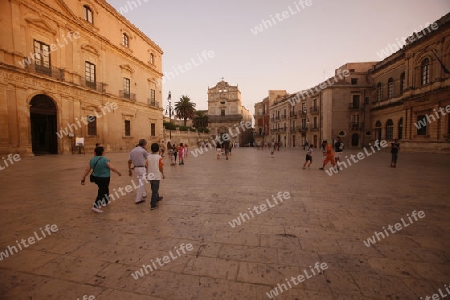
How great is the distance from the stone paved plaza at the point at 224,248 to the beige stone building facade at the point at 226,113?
163 ft

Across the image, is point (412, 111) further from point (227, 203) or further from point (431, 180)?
point (227, 203)

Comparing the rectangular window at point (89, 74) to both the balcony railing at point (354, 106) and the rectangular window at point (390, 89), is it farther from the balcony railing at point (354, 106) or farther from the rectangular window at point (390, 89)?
the rectangular window at point (390, 89)

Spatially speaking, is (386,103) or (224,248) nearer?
(224,248)

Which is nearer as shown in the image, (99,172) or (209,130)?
(99,172)

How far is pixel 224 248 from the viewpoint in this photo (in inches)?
110

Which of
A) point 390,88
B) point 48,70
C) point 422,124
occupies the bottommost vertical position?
point 422,124

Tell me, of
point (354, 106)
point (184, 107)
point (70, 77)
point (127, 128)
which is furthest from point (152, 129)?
point (354, 106)

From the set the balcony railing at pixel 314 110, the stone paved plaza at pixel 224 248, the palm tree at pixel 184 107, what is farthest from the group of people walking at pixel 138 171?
the palm tree at pixel 184 107

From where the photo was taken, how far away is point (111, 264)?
2.45 m

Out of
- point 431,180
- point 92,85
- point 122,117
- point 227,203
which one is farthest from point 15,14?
point 431,180

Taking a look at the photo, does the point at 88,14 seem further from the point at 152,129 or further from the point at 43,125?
the point at 152,129

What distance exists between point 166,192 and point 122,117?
2058 centimetres

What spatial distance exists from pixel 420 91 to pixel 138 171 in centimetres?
2743

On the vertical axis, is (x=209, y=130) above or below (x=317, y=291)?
above
